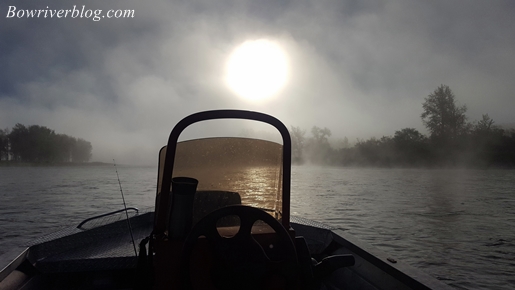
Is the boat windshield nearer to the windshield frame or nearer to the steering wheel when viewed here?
→ the windshield frame

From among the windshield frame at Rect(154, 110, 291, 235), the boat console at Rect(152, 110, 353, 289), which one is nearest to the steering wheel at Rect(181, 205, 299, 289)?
the boat console at Rect(152, 110, 353, 289)

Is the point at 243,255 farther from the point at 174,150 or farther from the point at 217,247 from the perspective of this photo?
the point at 174,150

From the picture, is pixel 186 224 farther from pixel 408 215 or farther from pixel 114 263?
pixel 408 215

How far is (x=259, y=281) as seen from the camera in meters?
1.51

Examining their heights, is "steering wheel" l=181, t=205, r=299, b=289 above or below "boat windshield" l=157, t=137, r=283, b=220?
below

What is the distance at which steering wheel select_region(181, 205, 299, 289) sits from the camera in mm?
1503

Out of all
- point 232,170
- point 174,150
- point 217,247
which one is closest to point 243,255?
point 217,247

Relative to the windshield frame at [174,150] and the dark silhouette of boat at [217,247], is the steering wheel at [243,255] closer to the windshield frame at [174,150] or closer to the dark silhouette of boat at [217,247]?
the dark silhouette of boat at [217,247]

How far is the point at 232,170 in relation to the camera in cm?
201

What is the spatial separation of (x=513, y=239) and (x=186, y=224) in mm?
14442

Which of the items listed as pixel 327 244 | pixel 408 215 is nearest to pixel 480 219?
pixel 408 215

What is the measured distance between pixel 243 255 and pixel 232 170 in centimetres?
61

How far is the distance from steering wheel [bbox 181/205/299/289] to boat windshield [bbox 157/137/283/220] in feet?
1.39

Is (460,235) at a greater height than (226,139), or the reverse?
(226,139)
